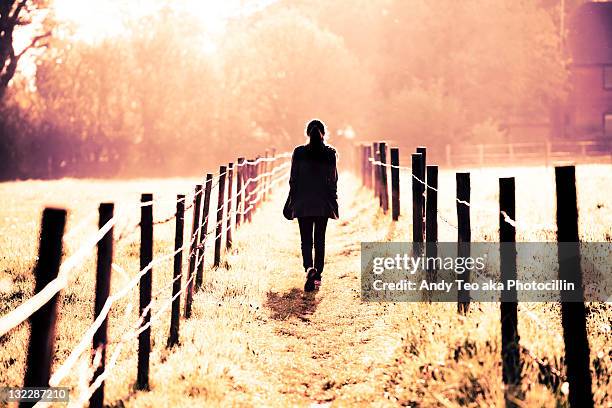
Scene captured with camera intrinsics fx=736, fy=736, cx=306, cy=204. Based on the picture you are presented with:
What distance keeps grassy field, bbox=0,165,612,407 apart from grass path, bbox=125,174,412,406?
15mm

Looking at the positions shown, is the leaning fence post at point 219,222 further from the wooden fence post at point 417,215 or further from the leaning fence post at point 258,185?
the leaning fence post at point 258,185

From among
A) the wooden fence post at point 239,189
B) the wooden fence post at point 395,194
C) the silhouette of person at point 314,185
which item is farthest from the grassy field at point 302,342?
the wooden fence post at point 239,189

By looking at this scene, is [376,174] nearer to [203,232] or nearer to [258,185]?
[258,185]

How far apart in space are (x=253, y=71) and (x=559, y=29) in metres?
22.3

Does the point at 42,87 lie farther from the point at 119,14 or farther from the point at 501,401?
the point at 501,401

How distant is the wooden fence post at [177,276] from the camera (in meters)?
6.37

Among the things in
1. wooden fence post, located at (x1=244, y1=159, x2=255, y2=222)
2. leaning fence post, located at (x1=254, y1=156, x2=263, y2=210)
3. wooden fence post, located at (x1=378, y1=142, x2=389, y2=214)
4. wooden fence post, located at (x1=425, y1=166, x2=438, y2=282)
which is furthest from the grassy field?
leaning fence post, located at (x1=254, y1=156, x2=263, y2=210)

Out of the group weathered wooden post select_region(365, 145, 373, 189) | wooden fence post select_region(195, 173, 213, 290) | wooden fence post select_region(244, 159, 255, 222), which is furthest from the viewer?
weathered wooden post select_region(365, 145, 373, 189)

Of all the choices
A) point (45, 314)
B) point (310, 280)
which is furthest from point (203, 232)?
point (45, 314)

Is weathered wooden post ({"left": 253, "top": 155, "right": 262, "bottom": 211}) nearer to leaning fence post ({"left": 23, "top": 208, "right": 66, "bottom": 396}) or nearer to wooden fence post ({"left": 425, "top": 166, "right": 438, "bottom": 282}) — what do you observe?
wooden fence post ({"left": 425, "top": 166, "right": 438, "bottom": 282})

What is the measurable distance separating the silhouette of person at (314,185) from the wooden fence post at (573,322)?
4.58 metres

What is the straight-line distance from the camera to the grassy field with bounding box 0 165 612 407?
5062mm

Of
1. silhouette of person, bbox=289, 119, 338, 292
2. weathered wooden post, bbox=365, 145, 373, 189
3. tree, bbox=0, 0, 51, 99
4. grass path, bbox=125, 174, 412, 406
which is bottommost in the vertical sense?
grass path, bbox=125, 174, 412, 406

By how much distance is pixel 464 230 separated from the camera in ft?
22.2
